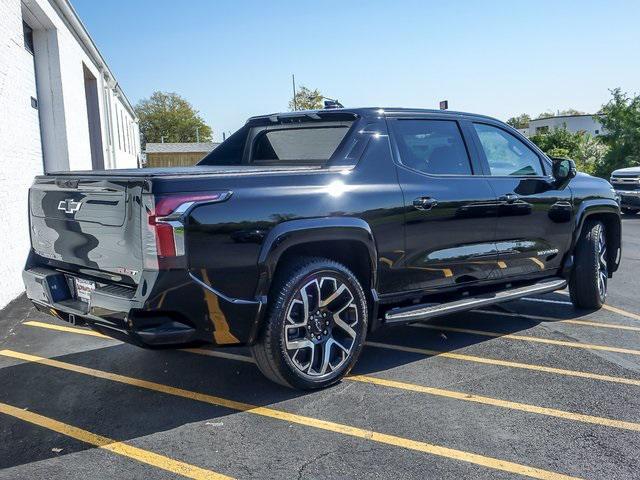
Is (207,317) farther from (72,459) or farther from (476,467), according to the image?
(476,467)

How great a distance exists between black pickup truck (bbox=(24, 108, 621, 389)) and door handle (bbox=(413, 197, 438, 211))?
0.04 feet

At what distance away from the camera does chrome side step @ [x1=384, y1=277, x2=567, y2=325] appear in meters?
4.29

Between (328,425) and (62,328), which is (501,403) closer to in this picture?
(328,425)

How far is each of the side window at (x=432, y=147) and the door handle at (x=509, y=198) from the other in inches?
14.4

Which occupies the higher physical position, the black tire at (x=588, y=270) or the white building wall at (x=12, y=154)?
the white building wall at (x=12, y=154)

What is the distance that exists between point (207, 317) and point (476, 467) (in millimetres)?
1627

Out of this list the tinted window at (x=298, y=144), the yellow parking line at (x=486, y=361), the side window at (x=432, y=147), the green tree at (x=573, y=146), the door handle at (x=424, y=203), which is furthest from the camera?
the green tree at (x=573, y=146)

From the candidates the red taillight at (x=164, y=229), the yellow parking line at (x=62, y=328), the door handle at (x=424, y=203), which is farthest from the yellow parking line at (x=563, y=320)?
the red taillight at (x=164, y=229)

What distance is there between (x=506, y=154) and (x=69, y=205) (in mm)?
3630

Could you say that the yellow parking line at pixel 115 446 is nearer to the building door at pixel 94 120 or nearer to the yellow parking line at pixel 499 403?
the yellow parking line at pixel 499 403

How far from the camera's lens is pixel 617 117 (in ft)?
77.6

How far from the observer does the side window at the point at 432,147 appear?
14.8 feet

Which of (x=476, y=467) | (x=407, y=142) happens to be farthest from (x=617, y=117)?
(x=476, y=467)

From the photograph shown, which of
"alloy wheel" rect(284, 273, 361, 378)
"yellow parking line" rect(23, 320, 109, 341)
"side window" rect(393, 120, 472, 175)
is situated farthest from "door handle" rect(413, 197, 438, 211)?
"yellow parking line" rect(23, 320, 109, 341)
